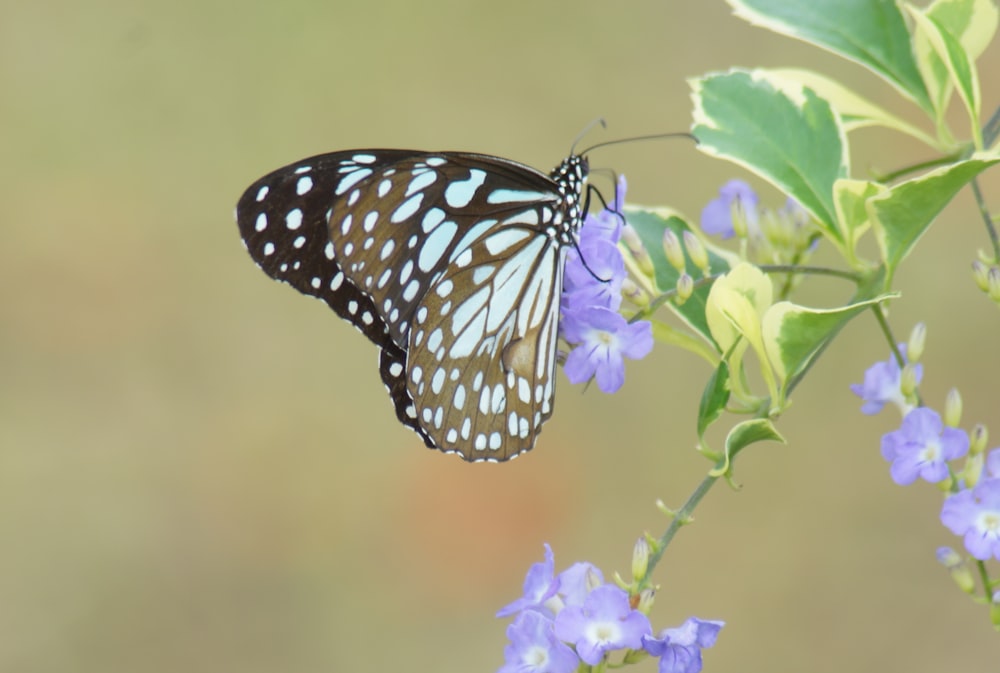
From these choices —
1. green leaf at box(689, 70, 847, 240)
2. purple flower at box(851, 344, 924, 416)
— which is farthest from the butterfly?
purple flower at box(851, 344, 924, 416)

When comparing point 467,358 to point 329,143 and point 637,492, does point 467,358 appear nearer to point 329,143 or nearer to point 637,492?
point 637,492

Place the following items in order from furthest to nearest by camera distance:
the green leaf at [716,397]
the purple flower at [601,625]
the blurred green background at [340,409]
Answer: the blurred green background at [340,409], the green leaf at [716,397], the purple flower at [601,625]

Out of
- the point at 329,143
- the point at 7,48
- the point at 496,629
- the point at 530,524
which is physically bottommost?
the point at 496,629

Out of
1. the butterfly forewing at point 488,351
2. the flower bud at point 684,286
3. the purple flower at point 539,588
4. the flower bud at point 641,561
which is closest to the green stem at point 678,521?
the flower bud at point 641,561

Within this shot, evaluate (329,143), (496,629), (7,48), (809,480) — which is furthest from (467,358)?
(7,48)

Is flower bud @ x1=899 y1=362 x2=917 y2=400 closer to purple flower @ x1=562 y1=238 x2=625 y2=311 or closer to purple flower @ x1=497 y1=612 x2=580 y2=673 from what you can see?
purple flower @ x1=562 y1=238 x2=625 y2=311

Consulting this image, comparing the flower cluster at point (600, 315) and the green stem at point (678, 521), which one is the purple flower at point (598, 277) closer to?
the flower cluster at point (600, 315)
